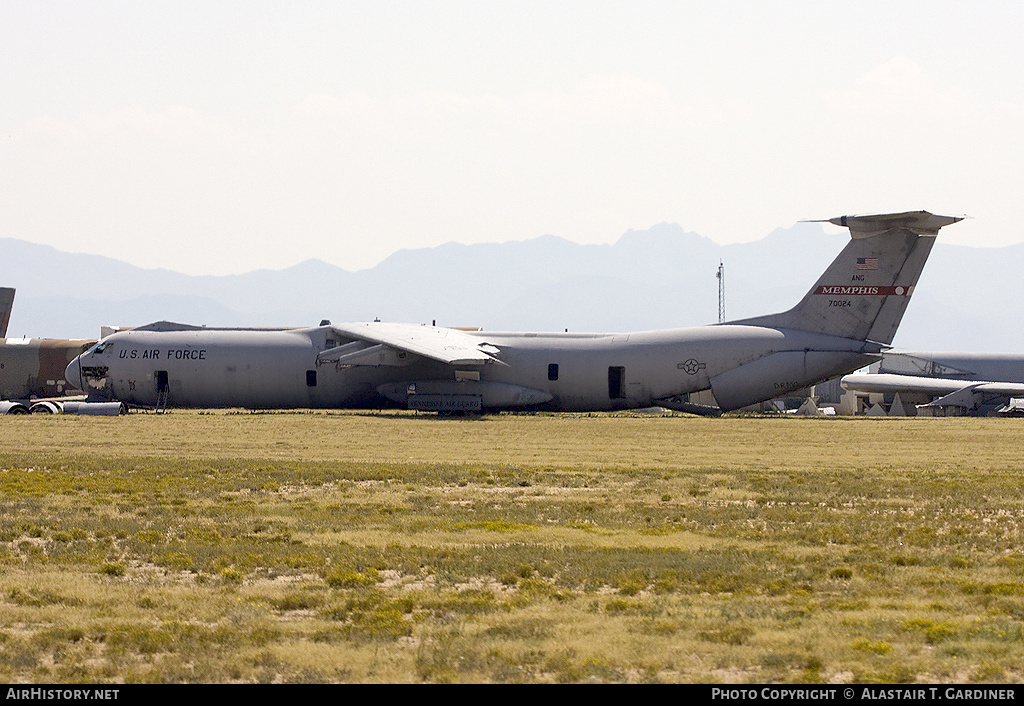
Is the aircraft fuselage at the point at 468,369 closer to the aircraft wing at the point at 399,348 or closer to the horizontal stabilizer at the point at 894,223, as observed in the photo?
the aircraft wing at the point at 399,348

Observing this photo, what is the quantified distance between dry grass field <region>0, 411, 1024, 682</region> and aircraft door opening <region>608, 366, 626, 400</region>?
1505cm

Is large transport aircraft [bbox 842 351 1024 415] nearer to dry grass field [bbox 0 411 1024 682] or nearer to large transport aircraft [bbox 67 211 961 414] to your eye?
large transport aircraft [bbox 67 211 961 414]

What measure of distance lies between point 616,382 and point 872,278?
31.2 feet

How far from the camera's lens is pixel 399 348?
38.9 metres

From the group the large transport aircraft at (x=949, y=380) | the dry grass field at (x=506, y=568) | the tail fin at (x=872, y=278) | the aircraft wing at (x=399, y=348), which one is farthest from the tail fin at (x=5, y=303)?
the large transport aircraft at (x=949, y=380)

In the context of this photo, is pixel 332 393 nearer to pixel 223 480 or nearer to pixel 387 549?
pixel 223 480

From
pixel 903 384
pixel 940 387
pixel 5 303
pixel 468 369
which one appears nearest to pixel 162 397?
pixel 468 369

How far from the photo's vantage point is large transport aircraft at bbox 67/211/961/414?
129ft

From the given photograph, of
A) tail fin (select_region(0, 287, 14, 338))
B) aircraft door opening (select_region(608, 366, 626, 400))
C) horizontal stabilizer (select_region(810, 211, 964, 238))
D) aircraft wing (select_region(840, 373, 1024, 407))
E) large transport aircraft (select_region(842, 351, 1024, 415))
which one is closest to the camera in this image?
horizontal stabilizer (select_region(810, 211, 964, 238))

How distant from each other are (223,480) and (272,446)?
7642 millimetres

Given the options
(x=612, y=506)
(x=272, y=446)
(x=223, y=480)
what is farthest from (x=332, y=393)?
(x=612, y=506)

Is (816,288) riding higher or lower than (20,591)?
higher

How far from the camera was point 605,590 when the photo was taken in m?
11.7

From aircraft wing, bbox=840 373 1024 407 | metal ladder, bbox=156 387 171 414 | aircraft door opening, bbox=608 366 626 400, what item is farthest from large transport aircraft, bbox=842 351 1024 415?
metal ladder, bbox=156 387 171 414
